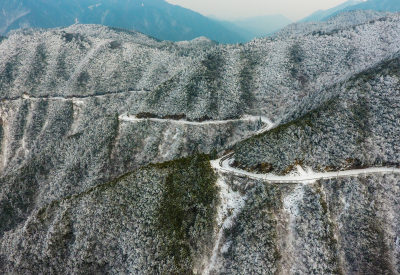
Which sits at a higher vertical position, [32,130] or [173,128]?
[173,128]

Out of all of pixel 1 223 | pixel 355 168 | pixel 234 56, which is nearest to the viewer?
pixel 355 168

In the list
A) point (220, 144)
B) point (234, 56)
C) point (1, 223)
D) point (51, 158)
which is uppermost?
point (234, 56)

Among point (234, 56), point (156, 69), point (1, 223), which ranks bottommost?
point (1, 223)

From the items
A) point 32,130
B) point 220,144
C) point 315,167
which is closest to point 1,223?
point 32,130

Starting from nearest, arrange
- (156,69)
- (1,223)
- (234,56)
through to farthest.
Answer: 1. (1,223)
2. (234,56)
3. (156,69)

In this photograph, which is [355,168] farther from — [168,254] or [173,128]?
[173,128]

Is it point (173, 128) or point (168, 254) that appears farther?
point (173, 128)

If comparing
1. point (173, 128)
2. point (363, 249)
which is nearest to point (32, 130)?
point (173, 128)

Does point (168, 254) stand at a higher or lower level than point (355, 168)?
lower

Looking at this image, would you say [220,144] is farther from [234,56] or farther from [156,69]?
[156,69]
